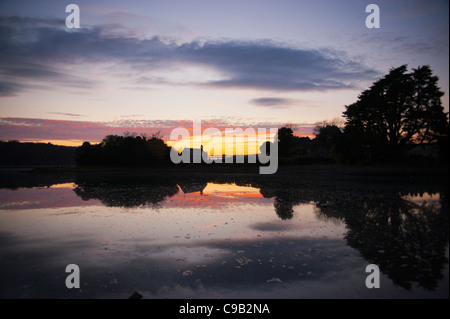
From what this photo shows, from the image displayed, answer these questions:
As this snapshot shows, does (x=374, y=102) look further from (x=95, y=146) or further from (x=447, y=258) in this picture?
(x=95, y=146)

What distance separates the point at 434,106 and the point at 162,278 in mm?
51444

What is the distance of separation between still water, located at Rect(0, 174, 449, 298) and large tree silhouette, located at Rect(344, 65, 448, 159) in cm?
3436

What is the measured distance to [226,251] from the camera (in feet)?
31.9

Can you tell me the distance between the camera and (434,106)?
44531mm

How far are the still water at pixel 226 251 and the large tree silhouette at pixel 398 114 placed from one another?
3436cm

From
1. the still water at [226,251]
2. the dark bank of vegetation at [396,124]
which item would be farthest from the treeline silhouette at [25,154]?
the still water at [226,251]

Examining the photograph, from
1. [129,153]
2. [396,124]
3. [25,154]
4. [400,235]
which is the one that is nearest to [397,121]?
[396,124]

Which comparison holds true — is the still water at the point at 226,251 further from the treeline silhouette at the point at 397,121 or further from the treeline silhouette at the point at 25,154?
the treeline silhouette at the point at 25,154

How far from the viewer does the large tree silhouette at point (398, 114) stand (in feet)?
147

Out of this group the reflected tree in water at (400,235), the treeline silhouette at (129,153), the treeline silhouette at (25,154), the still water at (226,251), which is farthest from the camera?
the treeline silhouette at (25,154)

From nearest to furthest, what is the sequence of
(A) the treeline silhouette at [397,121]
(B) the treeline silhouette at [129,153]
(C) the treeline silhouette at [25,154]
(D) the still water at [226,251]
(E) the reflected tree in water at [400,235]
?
(D) the still water at [226,251], (E) the reflected tree in water at [400,235], (A) the treeline silhouette at [397,121], (B) the treeline silhouette at [129,153], (C) the treeline silhouette at [25,154]

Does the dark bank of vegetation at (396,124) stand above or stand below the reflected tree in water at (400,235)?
above

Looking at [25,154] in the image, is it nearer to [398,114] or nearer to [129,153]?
[129,153]

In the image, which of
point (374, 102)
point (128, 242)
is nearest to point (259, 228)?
point (128, 242)
